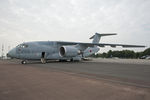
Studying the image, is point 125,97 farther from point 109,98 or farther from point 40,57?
point 40,57

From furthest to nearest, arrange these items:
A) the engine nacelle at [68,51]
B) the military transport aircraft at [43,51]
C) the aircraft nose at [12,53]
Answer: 1. the engine nacelle at [68,51]
2. the military transport aircraft at [43,51]
3. the aircraft nose at [12,53]

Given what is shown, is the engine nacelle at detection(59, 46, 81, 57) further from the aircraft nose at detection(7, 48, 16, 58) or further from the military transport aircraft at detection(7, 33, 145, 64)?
the aircraft nose at detection(7, 48, 16, 58)

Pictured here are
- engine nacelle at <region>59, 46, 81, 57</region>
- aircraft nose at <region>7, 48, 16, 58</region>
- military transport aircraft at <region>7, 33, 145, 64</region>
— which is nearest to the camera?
aircraft nose at <region>7, 48, 16, 58</region>

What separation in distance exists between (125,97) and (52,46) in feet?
57.8

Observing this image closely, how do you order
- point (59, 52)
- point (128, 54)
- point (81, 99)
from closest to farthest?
point (81, 99) < point (59, 52) < point (128, 54)

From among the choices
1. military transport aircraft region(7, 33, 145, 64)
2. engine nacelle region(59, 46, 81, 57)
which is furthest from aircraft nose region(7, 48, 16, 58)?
engine nacelle region(59, 46, 81, 57)

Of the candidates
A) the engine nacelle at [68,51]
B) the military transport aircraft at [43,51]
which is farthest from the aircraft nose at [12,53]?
the engine nacelle at [68,51]

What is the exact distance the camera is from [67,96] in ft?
12.0

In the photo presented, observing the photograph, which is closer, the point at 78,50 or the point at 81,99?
the point at 81,99

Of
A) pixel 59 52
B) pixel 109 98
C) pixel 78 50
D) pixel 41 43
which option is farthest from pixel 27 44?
pixel 109 98

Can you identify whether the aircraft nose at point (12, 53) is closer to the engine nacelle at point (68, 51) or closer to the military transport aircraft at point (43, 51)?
the military transport aircraft at point (43, 51)

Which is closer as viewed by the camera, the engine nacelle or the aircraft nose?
the aircraft nose

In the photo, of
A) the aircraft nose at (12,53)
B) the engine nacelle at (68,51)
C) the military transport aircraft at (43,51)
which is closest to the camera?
the aircraft nose at (12,53)

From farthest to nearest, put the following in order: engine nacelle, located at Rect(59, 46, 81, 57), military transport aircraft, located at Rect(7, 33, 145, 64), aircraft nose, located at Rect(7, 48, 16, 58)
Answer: engine nacelle, located at Rect(59, 46, 81, 57)
military transport aircraft, located at Rect(7, 33, 145, 64)
aircraft nose, located at Rect(7, 48, 16, 58)
